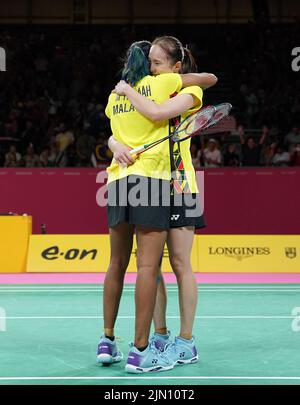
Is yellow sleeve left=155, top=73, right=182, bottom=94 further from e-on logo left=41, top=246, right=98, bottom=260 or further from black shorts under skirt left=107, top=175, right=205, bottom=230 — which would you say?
e-on logo left=41, top=246, right=98, bottom=260

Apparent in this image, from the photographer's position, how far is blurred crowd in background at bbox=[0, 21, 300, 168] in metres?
14.1

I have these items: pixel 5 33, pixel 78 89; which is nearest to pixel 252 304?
pixel 78 89

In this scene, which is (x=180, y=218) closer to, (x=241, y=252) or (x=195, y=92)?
(x=195, y=92)

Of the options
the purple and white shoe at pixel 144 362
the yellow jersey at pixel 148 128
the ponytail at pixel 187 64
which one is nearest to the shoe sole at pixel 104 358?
the purple and white shoe at pixel 144 362

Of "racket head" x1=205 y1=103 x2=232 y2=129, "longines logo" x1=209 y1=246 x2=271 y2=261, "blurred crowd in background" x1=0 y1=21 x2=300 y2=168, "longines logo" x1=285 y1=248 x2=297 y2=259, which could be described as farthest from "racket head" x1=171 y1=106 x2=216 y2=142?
"blurred crowd in background" x1=0 y1=21 x2=300 y2=168

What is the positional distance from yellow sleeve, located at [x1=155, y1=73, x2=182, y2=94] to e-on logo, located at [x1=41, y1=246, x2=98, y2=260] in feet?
20.8

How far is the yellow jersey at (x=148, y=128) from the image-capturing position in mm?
4383

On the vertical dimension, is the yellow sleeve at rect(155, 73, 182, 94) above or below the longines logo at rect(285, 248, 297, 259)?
above

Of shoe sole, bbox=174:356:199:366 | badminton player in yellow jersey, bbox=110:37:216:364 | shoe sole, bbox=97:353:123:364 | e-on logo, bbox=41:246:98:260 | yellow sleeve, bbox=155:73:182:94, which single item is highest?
yellow sleeve, bbox=155:73:182:94

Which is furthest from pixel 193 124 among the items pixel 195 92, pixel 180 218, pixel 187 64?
pixel 180 218

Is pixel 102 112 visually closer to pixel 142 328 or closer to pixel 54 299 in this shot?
pixel 54 299

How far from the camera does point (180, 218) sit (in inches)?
181

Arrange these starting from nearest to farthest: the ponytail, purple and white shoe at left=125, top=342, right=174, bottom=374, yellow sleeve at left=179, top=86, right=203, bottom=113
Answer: purple and white shoe at left=125, top=342, right=174, bottom=374, yellow sleeve at left=179, top=86, right=203, bottom=113, the ponytail

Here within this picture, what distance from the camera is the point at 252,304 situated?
24.2 feet
